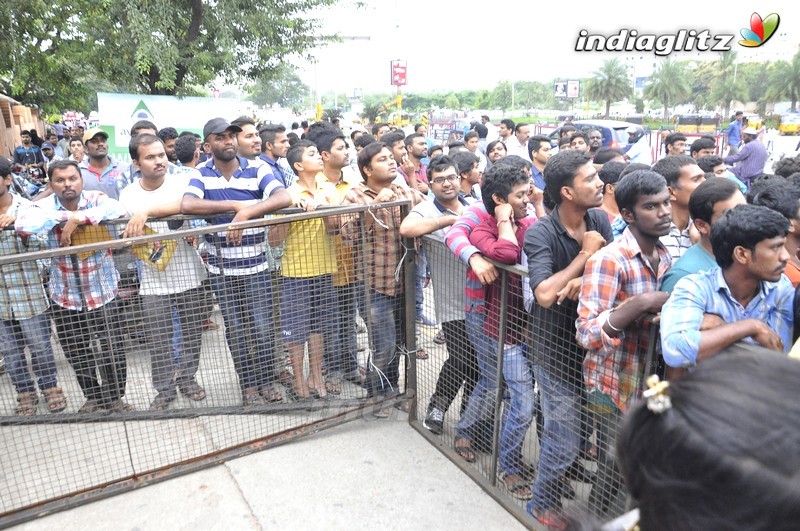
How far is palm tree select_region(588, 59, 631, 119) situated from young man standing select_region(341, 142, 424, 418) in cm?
7231

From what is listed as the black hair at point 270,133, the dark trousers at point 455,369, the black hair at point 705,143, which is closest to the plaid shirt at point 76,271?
the dark trousers at point 455,369

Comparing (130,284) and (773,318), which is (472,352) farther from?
Result: (130,284)

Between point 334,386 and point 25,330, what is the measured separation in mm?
2028

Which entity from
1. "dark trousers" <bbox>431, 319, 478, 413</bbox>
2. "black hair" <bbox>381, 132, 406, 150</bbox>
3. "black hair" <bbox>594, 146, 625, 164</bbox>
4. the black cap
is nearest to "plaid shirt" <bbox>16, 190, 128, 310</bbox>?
the black cap

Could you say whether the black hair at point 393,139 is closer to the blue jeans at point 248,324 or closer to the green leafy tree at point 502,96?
the blue jeans at point 248,324

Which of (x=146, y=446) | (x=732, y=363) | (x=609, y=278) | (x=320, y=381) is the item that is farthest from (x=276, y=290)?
(x=732, y=363)

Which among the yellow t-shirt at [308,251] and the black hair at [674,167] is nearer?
the black hair at [674,167]

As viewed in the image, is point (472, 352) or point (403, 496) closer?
point (403, 496)

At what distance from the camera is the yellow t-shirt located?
150 inches

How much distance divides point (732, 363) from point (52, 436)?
4022 millimetres

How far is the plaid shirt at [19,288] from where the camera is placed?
3670mm

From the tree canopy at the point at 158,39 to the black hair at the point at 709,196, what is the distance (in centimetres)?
1075

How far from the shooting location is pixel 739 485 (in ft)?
2.44

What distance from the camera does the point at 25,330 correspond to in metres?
3.80
